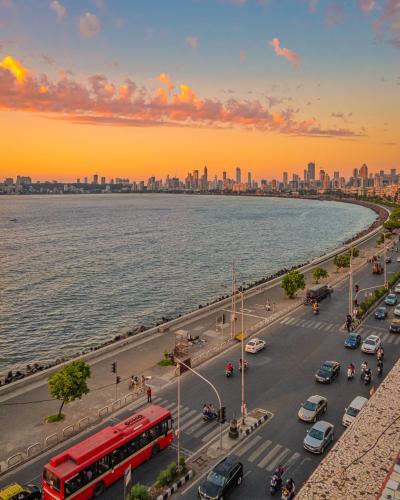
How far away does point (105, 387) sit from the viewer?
34469 millimetres

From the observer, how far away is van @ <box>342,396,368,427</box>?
27.2m

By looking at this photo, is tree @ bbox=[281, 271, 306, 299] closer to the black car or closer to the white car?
the white car

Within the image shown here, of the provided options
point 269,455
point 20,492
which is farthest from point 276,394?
point 20,492

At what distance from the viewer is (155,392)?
109ft

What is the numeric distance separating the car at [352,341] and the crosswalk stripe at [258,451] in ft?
57.6

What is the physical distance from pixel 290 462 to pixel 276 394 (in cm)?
814

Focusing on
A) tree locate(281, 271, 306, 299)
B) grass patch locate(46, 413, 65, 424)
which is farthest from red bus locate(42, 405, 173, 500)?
tree locate(281, 271, 306, 299)

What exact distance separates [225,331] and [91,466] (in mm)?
26751

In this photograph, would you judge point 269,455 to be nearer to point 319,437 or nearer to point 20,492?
point 319,437

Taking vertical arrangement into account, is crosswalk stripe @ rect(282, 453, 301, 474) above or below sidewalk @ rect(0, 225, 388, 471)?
above

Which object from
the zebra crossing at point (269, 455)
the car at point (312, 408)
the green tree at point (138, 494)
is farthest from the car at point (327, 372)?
the green tree at point (138, 494)

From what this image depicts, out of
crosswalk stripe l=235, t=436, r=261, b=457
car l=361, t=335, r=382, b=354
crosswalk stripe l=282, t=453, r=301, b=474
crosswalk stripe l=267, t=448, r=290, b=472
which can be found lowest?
crosswalk stripe l=235, t=436, r=261, b=457

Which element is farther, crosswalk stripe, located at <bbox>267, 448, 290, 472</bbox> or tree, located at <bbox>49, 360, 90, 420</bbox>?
tree, located at <bbox>49, 360, 90, 420</bbox>

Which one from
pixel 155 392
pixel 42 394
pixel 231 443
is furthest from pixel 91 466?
pixel 42 394
